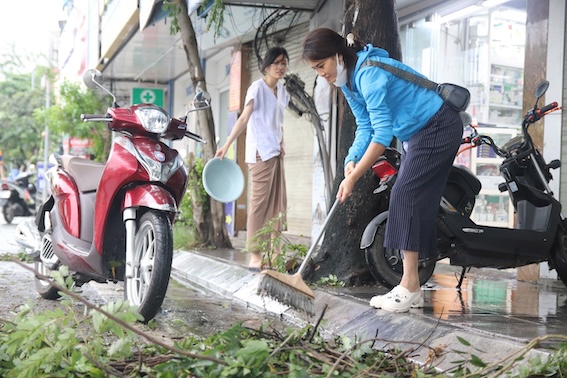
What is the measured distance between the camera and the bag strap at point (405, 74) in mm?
4938

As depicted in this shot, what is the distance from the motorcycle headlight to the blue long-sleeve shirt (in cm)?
131

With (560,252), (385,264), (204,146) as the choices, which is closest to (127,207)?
(385,264)

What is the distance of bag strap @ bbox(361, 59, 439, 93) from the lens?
4.94 meters

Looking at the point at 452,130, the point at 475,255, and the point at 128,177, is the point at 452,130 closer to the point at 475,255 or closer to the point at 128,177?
the point at 475,255

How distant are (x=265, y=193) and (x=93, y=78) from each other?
224 centimetres

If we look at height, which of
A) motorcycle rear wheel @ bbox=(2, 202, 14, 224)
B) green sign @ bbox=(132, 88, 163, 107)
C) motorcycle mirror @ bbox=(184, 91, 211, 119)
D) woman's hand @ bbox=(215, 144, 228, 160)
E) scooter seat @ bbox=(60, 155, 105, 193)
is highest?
green sign @ bbox=(132, 88, 163, 107)

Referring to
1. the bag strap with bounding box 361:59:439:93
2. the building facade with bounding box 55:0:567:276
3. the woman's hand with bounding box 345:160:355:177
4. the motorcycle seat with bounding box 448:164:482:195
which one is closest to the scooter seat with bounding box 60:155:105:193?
the woman's hand with bounding box 345:160:355:177

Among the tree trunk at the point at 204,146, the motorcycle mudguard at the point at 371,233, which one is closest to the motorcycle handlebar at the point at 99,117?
the motorcycle mudguard at the point at 371,233

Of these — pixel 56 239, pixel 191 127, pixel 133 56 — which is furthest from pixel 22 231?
pixel 191 127

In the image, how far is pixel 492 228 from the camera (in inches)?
232

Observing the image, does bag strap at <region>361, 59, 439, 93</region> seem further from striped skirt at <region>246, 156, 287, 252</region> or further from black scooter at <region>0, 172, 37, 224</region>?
black scooter at <region>0, 172, 37, 224</region>

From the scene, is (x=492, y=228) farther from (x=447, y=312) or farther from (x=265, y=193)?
(x=265, y=193)

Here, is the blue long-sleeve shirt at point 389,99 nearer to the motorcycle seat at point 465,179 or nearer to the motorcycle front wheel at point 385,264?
the motorcycle front wheel at point 385,264

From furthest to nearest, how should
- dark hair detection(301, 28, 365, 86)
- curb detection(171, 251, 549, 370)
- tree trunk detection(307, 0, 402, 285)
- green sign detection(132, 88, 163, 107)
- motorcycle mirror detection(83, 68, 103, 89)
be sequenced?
green sign detection(132, 88, 163, 107) < tree trunk detection(307, 0, 402, 285) < motorcycle mirror detection(83, 68, 103, 89) < dark hair detection(301, 28, 365, 86) < curb detection(171, 251, 549, 370)
